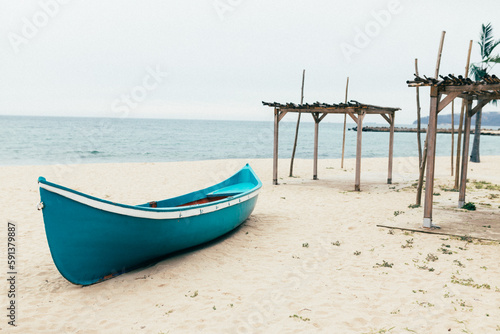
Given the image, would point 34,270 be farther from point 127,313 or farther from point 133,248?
point 127,313

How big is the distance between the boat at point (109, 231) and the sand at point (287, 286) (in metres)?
0.24

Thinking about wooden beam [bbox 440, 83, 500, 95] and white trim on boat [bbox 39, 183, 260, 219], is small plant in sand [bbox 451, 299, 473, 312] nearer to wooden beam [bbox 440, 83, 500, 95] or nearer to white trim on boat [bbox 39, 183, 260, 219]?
white trim on boat [bbox 39, 183, 260, 219]

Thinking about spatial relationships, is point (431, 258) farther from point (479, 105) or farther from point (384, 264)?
point (479, 105)

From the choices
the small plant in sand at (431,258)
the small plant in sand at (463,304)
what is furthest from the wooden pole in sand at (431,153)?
the small plant in sand at (463,304)

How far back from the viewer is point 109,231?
16.5 feet

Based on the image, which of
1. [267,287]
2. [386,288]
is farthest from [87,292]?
[386,288]

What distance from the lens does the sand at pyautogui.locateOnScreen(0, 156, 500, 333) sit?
423 cm

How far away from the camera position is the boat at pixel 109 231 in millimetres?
4688

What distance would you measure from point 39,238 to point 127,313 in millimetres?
3914

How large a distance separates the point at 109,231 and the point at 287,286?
2.53m

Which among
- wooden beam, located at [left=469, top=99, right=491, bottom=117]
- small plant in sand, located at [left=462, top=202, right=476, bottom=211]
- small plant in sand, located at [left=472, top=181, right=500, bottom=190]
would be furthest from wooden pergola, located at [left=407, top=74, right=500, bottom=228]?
small plant in sand, located at [left=472, top=181, right=500, bottom=190]

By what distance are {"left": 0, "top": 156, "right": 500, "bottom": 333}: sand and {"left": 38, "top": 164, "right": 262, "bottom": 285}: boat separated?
→ 24 centimetres

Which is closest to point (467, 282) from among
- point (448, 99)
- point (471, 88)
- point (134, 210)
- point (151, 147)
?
point (448, 99)

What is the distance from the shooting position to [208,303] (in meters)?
4.73
